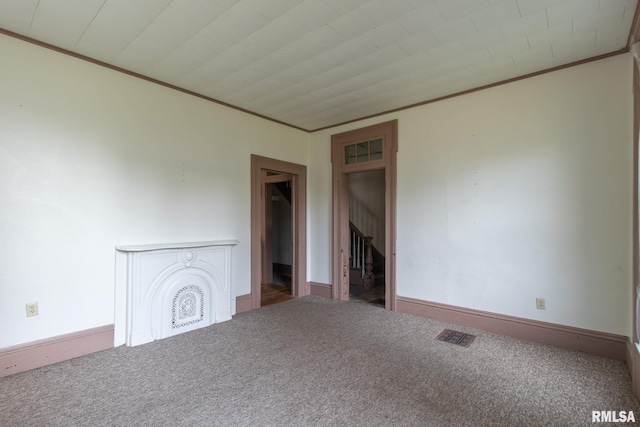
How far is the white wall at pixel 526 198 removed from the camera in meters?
2.65

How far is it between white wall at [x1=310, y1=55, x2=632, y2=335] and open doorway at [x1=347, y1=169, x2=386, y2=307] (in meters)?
1.64

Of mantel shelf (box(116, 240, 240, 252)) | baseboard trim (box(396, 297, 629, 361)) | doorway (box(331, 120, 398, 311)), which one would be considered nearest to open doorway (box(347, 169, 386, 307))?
doorway (box(331, 120, 398, 311))

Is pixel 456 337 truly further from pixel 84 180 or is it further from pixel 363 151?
pixel 84 180

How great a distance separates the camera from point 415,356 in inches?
105

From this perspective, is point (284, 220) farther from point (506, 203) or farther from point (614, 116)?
point (614, 116)

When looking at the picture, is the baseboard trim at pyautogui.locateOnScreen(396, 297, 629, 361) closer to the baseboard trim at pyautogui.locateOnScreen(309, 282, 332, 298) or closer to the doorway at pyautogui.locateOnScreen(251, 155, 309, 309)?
the baseboard trim at pyautogui.locateOnScreen(309, 282, 332, 298)

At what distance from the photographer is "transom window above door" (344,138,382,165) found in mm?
4262

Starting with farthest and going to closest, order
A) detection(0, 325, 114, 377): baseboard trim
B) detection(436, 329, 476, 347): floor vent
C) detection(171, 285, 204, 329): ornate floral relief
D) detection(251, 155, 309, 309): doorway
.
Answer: detection(251, 155, 309, 309): doorway, detection(171, 285, 204, 329): ornate floral relief, detection(436, 329, 476, 347): floor vent, detection(0, 325, 114, 377): baseboard trim

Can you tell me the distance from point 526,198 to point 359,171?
2105 mm

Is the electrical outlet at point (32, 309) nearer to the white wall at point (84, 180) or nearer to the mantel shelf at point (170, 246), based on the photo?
the white wall at point (84, 180)

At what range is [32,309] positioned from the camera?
2465mm

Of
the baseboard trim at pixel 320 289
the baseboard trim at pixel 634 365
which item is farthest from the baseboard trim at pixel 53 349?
the baseboard trim at pixel 634 365

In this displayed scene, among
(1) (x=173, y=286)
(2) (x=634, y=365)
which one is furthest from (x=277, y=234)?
(2) (x=634, y=365)

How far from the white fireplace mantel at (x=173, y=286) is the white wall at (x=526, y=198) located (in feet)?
7.43
